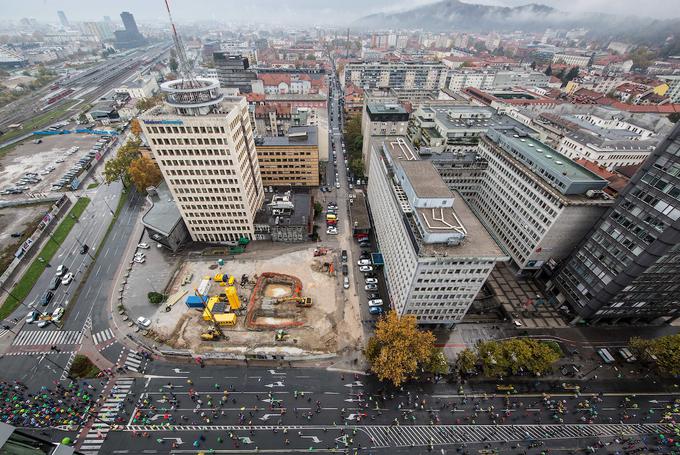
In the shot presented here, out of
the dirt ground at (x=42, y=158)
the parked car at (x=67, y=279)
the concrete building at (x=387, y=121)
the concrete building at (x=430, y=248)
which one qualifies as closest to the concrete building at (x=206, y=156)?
the parked car at (x=67, y=279)

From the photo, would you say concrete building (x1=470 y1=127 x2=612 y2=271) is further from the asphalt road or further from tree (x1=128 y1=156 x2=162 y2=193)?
tree (x1=128 y1=156 x2=162 y2=193)

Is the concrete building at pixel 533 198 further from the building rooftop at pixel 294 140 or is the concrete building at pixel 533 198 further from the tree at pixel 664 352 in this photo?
the building rooftop at pixel 294 140

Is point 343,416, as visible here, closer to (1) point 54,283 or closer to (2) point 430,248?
(2) point 430,248

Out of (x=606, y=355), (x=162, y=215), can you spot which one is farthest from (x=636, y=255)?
(x=162, y=215)

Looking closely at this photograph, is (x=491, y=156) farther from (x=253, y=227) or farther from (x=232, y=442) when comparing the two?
(x=232, y=442)

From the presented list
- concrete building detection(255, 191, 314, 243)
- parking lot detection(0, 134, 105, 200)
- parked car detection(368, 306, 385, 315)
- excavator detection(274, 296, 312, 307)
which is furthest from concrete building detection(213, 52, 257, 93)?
parked car detection(368, 306, 385, 315)

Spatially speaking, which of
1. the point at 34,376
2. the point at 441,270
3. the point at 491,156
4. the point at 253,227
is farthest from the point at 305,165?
the point at 34,376
